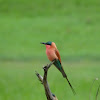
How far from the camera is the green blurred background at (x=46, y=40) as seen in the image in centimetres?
1108

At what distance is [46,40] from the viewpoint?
66.3 feet

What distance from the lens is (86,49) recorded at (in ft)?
61.5

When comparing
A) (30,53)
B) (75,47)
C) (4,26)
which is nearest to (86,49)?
(75,47)

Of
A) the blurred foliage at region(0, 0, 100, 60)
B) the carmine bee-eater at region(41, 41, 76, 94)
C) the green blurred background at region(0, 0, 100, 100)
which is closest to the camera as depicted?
the carmine bee-eater at region(41, 41, 76, 94)

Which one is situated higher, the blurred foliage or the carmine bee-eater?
the blurred foliage

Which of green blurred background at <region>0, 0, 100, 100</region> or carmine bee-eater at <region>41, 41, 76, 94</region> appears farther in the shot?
green blurred background at <region>0, 0, 100, 100</region>

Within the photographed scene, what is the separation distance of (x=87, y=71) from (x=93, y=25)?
30.8ft

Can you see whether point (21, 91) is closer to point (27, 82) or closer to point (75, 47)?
point (27, 82)

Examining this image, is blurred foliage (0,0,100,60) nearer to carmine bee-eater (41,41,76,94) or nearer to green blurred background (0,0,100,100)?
green blurred background (0,0,100,100)

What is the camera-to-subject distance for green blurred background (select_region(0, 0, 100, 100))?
36.4 feet

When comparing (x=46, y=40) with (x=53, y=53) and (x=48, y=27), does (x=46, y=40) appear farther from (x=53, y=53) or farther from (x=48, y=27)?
(x=53, y=53)

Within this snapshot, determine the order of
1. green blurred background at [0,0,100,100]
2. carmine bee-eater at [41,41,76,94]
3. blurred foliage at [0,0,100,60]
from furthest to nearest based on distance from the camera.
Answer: blurred foliage at [0,0,100,60]
green blurred background at [0,0,100,100]
carmine bee-eater at [41,41,76,94]

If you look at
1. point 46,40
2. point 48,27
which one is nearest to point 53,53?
point 46,40

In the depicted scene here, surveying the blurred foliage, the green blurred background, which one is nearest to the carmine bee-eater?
the green blurred background
